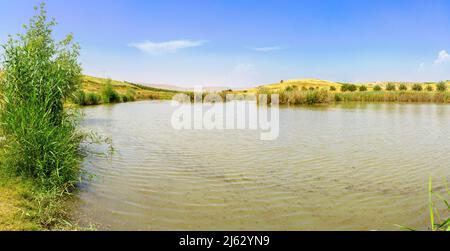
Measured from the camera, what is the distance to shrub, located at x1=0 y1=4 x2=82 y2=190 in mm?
5637

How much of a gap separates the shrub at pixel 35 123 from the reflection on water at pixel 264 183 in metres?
0.65

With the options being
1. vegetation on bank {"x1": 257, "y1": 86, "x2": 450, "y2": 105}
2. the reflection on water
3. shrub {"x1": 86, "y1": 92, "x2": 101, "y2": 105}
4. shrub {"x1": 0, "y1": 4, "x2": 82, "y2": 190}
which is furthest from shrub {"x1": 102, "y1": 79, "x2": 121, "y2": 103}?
shrub {"x1": 0, "y1": 4, "x2": 82, "y2": 190}

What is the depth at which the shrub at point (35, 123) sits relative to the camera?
222 inches

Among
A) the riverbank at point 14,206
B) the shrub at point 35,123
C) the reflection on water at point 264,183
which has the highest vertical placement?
the shrub at point 35,123

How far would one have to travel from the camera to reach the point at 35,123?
583 centimetres

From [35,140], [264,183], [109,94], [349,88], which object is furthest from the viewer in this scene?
[349,88]

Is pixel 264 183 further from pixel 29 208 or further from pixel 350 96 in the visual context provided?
pixel 350 96

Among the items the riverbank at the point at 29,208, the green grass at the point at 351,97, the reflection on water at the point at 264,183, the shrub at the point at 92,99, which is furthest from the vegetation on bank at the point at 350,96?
the riverbank at the point at 29,208

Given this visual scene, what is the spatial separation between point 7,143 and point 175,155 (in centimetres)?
384

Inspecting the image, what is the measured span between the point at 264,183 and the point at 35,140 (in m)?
3.99

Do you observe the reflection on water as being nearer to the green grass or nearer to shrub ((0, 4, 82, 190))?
shrub ((0, 4, 82, 190))

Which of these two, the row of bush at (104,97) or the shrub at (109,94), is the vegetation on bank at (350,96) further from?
the shrub at (109,94)

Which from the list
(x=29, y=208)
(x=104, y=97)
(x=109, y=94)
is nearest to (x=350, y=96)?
(x=104, y=97)

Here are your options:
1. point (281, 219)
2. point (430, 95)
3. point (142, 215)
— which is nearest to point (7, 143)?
point (142, 215)
